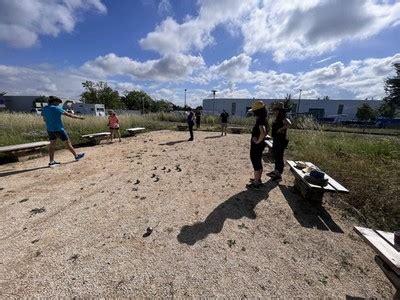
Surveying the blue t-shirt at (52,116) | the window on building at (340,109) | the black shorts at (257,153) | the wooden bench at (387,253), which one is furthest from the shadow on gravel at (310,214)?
the window on building at (340,109)

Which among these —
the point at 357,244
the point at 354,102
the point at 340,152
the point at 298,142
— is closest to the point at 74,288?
the point at 357,244

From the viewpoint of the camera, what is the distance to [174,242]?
2.73 meters

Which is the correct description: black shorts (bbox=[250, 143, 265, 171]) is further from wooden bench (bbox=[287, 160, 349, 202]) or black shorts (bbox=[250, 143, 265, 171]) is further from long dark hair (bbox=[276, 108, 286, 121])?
long dark hair (bbox=[276, 108, 286, 121])

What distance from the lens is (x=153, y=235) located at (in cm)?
287

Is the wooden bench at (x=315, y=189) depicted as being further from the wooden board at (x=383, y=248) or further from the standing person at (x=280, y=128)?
the wooden board at (x=383, y=248)

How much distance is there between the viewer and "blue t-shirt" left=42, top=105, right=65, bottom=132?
543 cm

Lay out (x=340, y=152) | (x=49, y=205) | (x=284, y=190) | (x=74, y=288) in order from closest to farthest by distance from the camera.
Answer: (x=74, y=288)
(x=49, y=205)
(x=284, y=190)
(x=340, y=152)

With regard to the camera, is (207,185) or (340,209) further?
(207,185)

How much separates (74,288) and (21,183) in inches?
141

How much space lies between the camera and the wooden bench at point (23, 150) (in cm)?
604

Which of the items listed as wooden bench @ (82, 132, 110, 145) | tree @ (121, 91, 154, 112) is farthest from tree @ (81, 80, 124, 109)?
wooden bench @ (82, 132, 110, 145)

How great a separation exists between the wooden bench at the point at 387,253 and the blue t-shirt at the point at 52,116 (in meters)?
6.01

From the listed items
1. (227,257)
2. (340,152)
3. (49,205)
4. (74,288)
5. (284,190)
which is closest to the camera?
(74,288)

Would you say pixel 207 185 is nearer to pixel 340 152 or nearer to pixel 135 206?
pixel 135 206
